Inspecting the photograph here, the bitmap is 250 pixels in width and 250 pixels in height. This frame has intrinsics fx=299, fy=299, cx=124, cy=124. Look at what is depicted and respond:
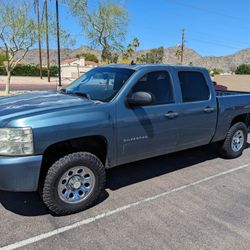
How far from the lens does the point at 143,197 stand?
4.23 metres

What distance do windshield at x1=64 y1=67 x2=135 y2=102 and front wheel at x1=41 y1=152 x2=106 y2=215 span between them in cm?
89

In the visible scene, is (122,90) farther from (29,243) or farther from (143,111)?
(29,243)

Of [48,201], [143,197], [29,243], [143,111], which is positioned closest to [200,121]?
[143,111]

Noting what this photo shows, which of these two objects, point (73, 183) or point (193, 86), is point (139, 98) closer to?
point (73, 183)

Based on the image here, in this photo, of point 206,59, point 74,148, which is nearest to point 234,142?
point 74,148

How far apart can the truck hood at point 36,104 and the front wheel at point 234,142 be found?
10.6 feet

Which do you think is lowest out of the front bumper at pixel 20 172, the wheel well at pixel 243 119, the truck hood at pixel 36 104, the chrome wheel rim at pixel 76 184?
the chrome wheel rim at pixel 76 184

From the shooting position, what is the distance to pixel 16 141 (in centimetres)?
316

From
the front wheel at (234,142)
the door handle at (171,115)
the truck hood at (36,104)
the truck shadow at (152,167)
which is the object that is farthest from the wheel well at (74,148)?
the front wheel at (234,142)

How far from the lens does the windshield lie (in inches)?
163

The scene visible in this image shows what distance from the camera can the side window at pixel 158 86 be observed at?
4328 millimetres

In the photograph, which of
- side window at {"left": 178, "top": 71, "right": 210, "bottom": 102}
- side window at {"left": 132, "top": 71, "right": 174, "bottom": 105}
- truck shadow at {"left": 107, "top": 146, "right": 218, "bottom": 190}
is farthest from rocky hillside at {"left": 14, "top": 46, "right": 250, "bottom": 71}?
side window at {"left": 132, "top": 71, "right": 174, "bottom": 105}

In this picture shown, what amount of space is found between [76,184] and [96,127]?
756 mm

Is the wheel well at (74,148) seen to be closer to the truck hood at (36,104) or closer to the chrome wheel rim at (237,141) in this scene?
the truck hood at (36,104)
